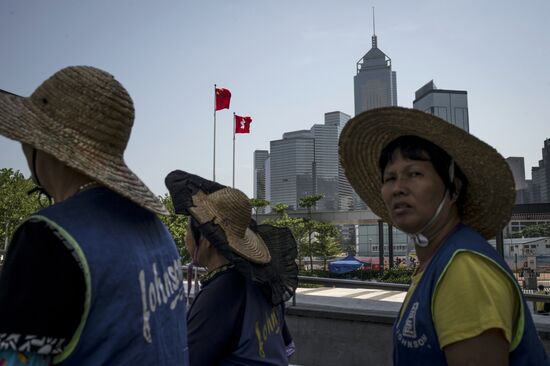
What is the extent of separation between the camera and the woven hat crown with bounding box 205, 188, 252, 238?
3129 millimetres

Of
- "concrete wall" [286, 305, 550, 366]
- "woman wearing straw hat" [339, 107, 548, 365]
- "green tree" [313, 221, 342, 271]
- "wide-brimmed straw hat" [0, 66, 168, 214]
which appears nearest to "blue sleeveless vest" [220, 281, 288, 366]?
"woman wearing straw hat" [339, 107, 548, 365]

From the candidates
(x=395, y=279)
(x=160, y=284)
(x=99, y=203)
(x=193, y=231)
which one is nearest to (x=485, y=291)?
(x=160, y=284)

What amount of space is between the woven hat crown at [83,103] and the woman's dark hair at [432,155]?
1.31m

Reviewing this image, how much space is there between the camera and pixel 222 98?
95.0 feet

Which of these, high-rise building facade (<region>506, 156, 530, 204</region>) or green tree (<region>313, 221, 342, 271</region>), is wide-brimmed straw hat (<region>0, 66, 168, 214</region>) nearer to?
high-rise building facade (<region>506, 156, 530, 204</region>)

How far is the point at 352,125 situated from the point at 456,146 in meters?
0.61

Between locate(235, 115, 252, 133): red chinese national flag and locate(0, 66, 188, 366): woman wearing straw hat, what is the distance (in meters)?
30.2

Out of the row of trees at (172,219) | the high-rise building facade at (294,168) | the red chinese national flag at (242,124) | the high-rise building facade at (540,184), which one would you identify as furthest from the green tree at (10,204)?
the high-rise building facade at (540,184)

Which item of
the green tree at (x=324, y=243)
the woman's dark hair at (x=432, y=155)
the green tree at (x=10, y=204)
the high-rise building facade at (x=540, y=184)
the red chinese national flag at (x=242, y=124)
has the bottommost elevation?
the green tree at (x=324, y=243)

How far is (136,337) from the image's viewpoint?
4.23 ft

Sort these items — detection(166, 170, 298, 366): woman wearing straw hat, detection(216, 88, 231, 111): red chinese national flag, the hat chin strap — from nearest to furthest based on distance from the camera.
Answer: the hat chin strap < detection(166, 170, 298, 366): woman wearing straw hat < detection(216, 88, 231, 111): red chinese national flag

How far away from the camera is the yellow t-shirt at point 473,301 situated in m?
1.48

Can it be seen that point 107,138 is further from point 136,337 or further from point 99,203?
point 136,337

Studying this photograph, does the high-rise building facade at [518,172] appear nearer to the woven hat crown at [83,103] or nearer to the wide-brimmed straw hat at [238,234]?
the wide-brimmed straw hat at [238,234]
